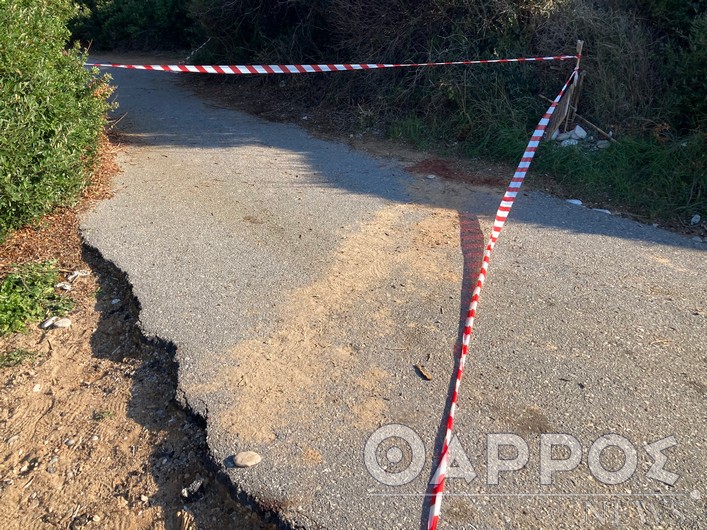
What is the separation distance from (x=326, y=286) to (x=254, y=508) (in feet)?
7.57

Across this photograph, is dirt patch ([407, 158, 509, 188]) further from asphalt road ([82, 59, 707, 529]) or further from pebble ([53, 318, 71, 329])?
pebble ([53, 318, 71, 329])

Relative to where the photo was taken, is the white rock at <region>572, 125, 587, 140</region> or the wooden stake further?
the white rock at <region>572, 125, 587, 140</region>

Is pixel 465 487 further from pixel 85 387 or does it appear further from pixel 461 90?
pixel 461 90

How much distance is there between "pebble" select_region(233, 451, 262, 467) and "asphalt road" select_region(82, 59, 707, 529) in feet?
0.17

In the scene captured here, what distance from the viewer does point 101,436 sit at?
12.3 ft

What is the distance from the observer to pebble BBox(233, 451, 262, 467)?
3.34 metres

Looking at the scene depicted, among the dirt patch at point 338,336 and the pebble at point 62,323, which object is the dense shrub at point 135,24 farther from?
the pebble at point 62,323

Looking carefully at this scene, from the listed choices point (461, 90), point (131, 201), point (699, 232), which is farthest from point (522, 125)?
point (131, 201)

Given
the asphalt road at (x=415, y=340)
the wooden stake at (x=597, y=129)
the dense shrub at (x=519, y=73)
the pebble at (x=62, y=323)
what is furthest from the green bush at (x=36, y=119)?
the wooden stake at (x=597, y=129)

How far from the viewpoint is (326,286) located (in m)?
5.16

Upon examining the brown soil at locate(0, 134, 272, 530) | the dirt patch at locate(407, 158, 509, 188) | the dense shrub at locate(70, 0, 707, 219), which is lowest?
the brown soil at locate(0, 134, 272, 530)

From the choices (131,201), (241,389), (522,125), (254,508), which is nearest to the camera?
(254,508)

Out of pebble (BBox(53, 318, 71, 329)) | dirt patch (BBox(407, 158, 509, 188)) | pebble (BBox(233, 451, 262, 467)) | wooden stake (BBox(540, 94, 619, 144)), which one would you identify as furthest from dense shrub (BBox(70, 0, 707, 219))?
pebble (BBox(53, 318, 71, 329))

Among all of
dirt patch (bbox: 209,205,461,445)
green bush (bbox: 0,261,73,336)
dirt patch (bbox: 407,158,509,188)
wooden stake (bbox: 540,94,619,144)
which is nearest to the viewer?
dirt patch (bbox: 209,205,461,445)
